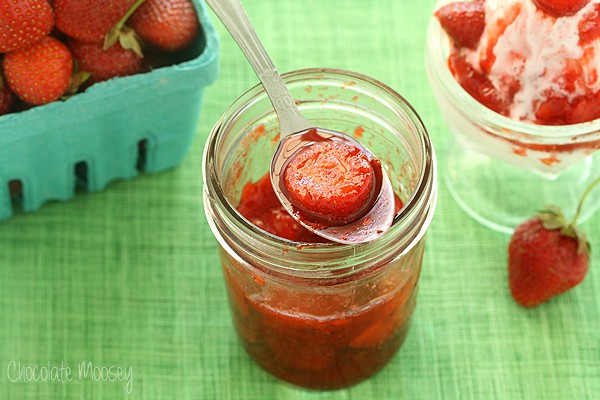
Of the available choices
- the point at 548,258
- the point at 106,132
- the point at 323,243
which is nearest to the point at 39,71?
the point at 106,132

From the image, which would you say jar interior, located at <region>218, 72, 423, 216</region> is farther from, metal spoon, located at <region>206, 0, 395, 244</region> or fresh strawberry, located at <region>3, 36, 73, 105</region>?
fresh strawberry, located at <region>3, 36, 73, 105</region>

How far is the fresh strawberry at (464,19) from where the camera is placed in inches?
67.4

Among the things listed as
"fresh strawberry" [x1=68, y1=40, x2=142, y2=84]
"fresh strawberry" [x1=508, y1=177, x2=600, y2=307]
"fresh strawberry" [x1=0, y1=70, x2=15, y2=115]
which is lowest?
"fresh strawberry" [x1=508, y1=177, x2=600, y2=307]

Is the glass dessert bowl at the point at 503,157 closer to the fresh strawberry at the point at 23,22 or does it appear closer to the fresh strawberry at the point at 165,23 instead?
the fresh strawberry at the point at 165,23

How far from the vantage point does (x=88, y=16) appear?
5.43ft

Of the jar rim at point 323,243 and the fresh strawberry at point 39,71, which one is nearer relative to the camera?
the jar rim at point 323,243

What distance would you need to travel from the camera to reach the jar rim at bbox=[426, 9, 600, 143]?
65.5 inches

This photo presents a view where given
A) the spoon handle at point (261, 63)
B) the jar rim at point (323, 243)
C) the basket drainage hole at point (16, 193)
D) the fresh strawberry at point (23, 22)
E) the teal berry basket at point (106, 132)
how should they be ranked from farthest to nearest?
the basket drainage hole at point (16, 193)
the teal berry basket at point (106, 132)
the fresh strawberry at point (23, 22)
the spoon handle at point (261, 63)
the jar rim at point (323, 243)

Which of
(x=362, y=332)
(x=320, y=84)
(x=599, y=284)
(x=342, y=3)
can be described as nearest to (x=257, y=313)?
(x=362, y=332)

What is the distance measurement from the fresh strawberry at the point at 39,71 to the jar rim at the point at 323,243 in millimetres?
358

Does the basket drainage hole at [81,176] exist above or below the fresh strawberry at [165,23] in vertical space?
below

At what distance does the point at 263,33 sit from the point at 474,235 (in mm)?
648

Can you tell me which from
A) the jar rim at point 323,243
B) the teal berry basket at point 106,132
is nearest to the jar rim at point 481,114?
the jar rim at point 323,243

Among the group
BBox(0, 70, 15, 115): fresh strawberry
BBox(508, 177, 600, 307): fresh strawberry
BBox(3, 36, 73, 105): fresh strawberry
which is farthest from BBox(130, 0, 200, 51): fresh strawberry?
BBox(508, 177, 600, 307): fresh strawberry
